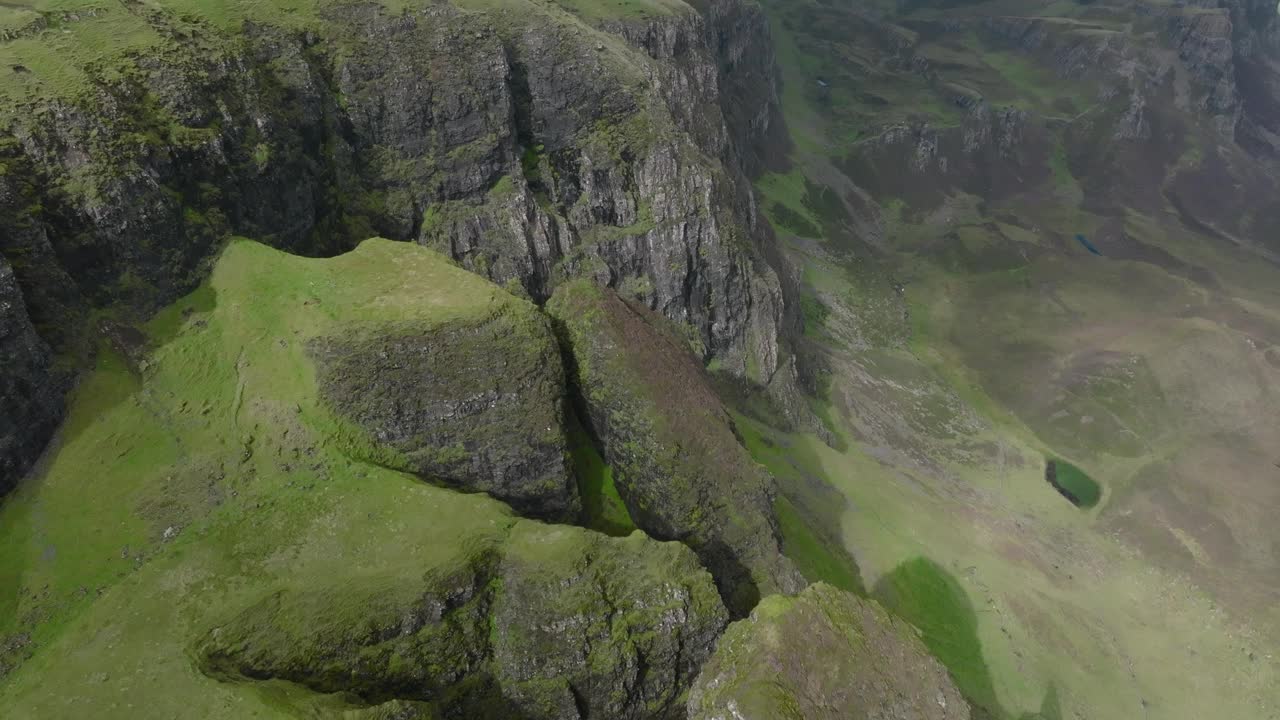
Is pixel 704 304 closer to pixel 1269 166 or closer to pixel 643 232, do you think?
pixel 643 232

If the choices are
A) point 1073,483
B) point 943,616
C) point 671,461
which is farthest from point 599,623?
point 1073,483

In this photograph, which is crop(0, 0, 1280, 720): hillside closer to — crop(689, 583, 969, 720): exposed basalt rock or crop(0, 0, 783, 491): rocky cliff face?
crop(689, 583, 969, 720): exposed basalt rock

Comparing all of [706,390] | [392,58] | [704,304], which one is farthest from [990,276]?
[392,58]

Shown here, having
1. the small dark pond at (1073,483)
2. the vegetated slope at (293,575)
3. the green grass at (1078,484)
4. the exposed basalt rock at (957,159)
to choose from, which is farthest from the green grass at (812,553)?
the exposed basalt rock at (957,159)

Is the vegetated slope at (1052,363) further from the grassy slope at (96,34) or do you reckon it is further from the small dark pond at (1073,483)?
the grassy slope at (96,34)

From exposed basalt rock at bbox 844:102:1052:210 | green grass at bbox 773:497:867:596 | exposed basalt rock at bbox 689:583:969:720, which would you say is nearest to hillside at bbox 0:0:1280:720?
exposed basalt rock at bbox 689:583:969:720

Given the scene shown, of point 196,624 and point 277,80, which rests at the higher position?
point 277,80
